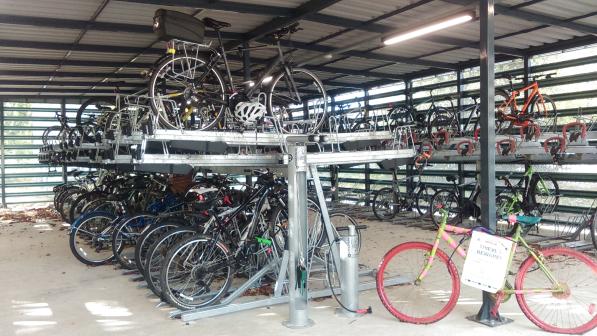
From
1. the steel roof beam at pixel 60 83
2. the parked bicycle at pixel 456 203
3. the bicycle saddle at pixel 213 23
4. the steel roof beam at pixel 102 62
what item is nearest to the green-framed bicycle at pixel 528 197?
the parked bicycle at pixel 456 203

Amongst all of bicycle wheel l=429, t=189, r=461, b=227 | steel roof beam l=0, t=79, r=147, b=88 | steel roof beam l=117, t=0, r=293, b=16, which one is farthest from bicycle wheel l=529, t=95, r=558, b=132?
steel roof beam l=0, t=79, r=147, b=88

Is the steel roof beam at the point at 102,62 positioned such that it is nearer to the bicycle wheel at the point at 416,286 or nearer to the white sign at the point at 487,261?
the bicycle wheel at the point at 416,286

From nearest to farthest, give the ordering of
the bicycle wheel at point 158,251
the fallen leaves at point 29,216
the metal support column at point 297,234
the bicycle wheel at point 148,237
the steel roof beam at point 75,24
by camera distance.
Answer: the metal support column at point 297,234, the bicycle wheel at point 158,251, the bicycle wheel at point 148,237, the steel roof beam at point 75,24, the fallen leaves at point 29,216

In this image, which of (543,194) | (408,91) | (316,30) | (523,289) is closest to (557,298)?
(523,289)

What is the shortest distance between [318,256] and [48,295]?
8.75 ft

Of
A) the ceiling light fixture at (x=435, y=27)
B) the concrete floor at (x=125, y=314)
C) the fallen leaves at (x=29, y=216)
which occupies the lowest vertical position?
the concrete floor at (x=125, y=314)

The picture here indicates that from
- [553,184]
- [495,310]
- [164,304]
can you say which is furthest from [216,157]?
[553,184]

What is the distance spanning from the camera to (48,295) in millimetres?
4656

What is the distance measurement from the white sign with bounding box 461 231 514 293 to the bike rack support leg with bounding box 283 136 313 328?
46.9 inches

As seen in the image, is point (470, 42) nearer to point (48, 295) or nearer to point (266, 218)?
point (266, 218)

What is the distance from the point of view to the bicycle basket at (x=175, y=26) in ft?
14.7

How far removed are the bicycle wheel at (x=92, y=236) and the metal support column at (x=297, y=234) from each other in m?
3.14

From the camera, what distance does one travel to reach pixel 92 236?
19.6 ft

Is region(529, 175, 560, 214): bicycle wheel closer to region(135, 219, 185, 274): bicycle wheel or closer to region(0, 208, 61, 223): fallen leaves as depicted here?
region(135, 219, 185, 274): bicycle wheel
